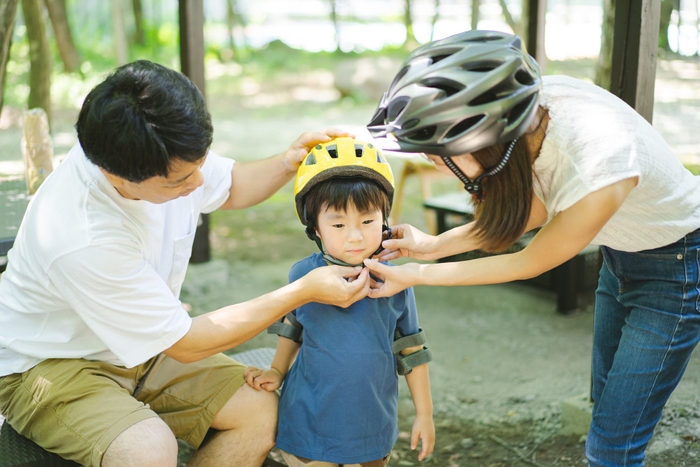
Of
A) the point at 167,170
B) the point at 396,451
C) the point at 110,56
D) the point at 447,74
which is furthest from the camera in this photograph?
the point at 110,56

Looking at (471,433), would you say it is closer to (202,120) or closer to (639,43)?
(639,43)

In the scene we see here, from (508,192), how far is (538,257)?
21 cm

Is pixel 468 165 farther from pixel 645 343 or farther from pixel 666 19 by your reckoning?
pixel 666 19

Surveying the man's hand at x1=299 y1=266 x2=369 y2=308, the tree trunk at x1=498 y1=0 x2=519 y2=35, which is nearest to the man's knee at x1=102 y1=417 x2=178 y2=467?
the man's hand at x1=299 y1=266 x2=369 y2=308

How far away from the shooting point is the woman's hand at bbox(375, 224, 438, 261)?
265 centimetres

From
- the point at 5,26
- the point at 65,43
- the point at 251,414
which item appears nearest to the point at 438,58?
the point at 251,414

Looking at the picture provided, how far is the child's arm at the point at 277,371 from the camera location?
279cm

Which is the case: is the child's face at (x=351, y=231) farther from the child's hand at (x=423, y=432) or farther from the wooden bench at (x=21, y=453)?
the wooden bench at (x=21, y=453)

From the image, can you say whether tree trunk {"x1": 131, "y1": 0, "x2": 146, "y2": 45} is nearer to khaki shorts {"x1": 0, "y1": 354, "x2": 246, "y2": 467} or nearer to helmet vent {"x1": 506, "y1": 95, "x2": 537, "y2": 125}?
khaki shorts {"x1": 0, "y1": 354, "x2": 246, "y2": 467}

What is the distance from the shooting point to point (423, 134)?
2195mm

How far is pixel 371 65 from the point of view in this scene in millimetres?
16156

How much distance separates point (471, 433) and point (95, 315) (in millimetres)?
2194

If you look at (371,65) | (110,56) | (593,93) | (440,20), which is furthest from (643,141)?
(440,20)

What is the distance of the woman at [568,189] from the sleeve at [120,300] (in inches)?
27.4
